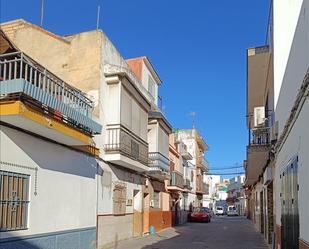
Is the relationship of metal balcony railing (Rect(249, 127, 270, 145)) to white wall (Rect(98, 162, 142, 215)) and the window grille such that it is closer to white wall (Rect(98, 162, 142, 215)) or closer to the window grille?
white wall (Rect(98, 162, 142, 215))

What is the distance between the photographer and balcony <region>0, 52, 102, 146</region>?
9.88 m

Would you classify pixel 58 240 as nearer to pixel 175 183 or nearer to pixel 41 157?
pixel 41 157

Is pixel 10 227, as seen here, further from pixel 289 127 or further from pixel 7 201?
pixel 289 127

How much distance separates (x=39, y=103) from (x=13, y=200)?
8.07ft

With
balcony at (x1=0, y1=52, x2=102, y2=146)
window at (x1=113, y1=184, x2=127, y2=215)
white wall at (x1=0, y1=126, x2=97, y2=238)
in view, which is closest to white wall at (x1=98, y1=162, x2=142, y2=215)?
window at (x1=113, y1=184, x2=127, y2=215)

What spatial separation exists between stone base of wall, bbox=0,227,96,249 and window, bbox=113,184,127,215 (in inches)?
107

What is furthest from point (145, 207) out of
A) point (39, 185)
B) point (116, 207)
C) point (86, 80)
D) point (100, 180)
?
point (39, 185)

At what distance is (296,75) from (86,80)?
9764mm

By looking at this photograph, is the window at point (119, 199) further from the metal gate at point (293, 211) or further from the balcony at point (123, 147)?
the metal gate at point (293, 211)

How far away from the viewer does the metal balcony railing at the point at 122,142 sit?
55.0 ft

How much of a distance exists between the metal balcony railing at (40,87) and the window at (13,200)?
6.45 ft

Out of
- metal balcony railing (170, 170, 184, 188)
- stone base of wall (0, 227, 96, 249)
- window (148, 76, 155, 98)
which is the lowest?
stone base of wall (0, 227, 96, 249)

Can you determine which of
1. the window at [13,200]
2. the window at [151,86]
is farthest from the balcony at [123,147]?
the window at [151,86]

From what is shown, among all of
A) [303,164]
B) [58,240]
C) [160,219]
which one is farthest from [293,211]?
[160,219]
